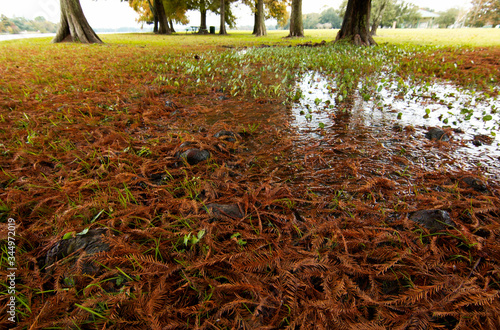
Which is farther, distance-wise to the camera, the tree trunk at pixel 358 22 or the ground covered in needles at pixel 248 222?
→ the tree trunk at pixel 358 22

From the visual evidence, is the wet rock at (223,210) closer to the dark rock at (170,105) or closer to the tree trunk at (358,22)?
the dark rock at (170,105)

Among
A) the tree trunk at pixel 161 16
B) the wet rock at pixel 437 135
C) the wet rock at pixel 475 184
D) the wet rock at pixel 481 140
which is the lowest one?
the wet rock at pixel 475 184

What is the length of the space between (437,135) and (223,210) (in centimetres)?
238

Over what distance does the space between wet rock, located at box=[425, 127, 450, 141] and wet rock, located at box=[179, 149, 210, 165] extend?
2.32m

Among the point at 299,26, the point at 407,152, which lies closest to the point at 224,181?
the point at 407,152

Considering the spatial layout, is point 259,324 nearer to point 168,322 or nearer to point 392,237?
point 168,322

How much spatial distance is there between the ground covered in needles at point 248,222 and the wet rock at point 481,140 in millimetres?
22

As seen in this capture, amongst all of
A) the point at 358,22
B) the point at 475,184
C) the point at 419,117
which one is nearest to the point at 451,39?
the point at 358,22

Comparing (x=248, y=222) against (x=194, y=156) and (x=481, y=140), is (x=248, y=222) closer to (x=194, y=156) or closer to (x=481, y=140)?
(x=194, y=156)

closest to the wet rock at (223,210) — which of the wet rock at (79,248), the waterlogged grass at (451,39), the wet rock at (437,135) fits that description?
the wet rock at (79,248)

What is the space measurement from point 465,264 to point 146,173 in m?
2.10

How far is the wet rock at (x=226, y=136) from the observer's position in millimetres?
2339

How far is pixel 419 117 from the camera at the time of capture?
2.94 metres

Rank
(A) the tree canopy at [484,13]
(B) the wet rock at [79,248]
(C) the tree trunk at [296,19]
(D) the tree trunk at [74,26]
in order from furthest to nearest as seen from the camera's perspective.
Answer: (A) the tree canopy at [484,13] → (C) the tree trunk at [296,19] → (D) the tree trunk at [74,26] → (B) the wet rock at [79,248]
